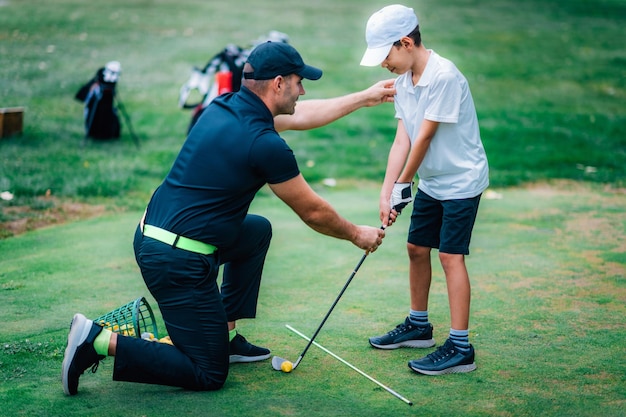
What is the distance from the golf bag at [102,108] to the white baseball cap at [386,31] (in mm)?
6895

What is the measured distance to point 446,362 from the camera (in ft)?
14.0

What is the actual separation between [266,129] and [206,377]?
119 cm

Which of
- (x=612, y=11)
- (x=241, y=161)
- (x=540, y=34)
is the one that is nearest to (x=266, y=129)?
(x=241, y=161)

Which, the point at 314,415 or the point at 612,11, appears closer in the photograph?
the point at 314,415

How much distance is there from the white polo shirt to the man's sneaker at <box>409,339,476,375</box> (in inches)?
31.1

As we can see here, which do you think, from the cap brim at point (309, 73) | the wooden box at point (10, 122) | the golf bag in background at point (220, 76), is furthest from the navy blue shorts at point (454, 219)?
the wooden box at point (10, 122)

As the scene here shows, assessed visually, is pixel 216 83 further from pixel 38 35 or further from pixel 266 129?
pixel 38 35

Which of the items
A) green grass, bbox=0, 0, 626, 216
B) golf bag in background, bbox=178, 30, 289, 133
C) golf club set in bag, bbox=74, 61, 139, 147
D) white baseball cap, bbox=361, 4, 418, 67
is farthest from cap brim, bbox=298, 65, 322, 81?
golf club set in bag, bbox=74, 61, 139, 147

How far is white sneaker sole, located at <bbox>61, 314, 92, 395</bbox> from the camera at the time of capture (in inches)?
151

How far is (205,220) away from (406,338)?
4.60ft

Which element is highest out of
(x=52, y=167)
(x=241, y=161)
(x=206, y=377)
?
(x=241, y=161)

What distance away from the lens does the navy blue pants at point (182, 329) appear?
3.91 metres

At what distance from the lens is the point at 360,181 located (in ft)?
30.9

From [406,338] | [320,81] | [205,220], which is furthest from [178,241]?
[320,81]
